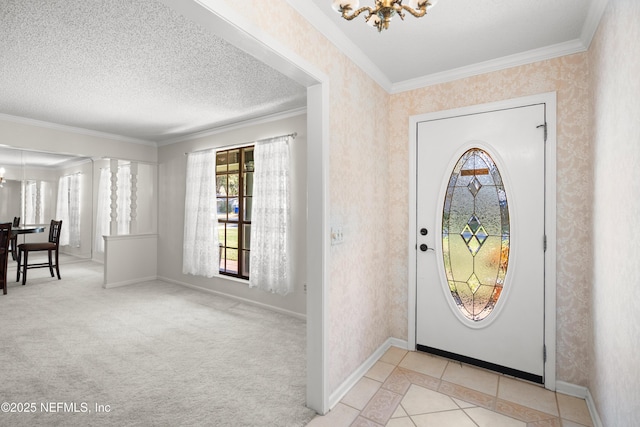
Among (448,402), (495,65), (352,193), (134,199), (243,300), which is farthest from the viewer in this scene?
(134,199)

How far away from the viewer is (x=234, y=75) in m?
2.86

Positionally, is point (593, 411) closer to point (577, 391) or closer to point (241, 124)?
point (577, 391)

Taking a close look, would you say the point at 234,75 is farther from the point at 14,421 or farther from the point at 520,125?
the point at 14,421

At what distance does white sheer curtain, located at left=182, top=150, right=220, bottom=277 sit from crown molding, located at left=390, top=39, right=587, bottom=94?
10.00ft

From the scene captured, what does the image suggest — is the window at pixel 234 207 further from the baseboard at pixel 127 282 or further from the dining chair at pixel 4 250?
the dining chair at pixel 4 250

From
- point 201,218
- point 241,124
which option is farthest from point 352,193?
point 201,218

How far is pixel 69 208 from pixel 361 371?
5.77 metres

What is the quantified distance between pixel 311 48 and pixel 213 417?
8.13ft

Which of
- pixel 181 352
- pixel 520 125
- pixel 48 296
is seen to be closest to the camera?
pixel 520 125

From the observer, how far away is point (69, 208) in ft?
17.5

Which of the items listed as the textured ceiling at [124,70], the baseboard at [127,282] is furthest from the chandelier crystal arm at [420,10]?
the baseboard at [127,282]

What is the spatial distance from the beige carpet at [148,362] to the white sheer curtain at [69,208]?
1.31 metres

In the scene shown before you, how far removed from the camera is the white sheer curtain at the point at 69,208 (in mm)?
5066

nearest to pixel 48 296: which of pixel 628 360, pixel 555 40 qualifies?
pixel 628 360
